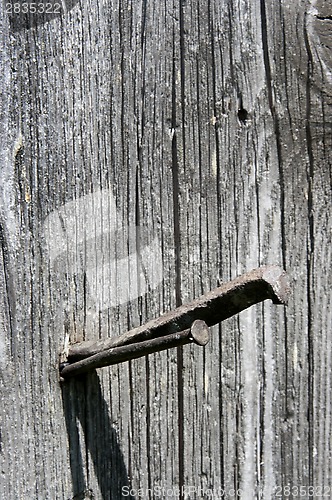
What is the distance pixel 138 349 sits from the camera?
3.20ft

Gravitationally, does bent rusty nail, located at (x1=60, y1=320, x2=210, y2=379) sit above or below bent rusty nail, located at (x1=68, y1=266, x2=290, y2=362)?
below

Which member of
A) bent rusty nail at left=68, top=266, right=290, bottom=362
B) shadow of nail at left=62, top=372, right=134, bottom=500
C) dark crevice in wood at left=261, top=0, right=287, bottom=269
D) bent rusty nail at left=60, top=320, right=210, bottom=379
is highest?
dark crevice in wood at left=261, top=0, right=287, bottom=269

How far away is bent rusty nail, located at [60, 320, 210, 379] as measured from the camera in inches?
35.0

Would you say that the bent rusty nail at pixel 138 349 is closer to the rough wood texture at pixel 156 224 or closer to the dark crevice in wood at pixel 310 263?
the rough wood texture at pixel 156 224

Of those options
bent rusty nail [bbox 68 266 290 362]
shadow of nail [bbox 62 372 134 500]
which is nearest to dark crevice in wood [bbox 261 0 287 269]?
bent rusty nail [bbox 68 266 290 362]

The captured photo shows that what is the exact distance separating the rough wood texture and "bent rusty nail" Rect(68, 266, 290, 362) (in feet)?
0.60

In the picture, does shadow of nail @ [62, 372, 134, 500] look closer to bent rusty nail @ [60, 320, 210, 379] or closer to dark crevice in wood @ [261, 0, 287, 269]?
bent rusty nail @ [60, 320, 210, 379]

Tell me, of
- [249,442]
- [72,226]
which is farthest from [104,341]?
[249,442]

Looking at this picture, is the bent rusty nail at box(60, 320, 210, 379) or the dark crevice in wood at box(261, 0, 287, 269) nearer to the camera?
the bent rusty nail at box(60, 320, 210, 379)

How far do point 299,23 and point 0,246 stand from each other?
69 cm

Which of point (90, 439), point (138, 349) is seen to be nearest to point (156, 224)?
point (138, 349)

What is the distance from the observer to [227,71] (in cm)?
116

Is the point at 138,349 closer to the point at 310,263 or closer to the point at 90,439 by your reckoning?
the point at 90,439

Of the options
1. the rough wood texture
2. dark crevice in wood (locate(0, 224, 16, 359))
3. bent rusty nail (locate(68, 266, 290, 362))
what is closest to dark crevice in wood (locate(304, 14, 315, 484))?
the rough wood texture
